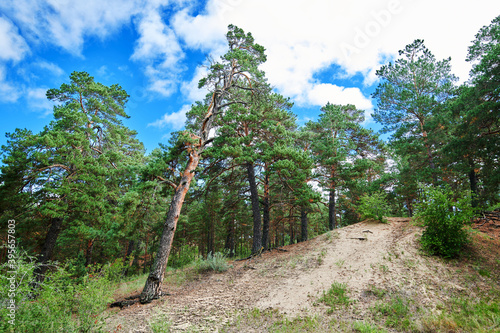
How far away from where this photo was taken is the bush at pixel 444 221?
664 centimetres

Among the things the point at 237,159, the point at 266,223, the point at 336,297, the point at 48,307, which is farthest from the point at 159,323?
the point at 266,223

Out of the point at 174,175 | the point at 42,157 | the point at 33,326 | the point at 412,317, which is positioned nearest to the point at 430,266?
the point at 412,317

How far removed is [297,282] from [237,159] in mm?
5943

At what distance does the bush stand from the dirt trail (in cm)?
77

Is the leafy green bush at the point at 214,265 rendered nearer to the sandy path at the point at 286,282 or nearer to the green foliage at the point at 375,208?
the sandy path at the point at 286,282

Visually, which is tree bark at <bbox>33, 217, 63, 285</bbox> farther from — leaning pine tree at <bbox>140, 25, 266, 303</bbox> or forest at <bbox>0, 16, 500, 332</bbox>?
leaning pine tree at <bbox>140, 25, 266, 303</bbox>

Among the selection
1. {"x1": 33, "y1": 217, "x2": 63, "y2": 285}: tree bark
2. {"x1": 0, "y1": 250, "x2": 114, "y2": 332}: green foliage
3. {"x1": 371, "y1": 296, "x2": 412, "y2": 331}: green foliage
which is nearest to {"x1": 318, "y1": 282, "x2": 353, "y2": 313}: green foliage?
{"x1": 371, "y1": 296, "x2": 412, "y2": 331}: green foliage

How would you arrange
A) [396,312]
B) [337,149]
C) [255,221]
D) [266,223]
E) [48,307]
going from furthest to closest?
[337,149]
[266,223]
[255,221]
[396,312]
[48,307]

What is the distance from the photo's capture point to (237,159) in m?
10.6

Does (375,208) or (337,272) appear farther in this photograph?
(375,208)

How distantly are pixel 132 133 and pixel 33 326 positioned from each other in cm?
2084

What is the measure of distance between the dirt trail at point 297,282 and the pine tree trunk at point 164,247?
447mm

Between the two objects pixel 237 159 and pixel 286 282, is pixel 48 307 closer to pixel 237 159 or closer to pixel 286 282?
pixel 286 282

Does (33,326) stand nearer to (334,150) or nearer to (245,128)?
(245,128)
